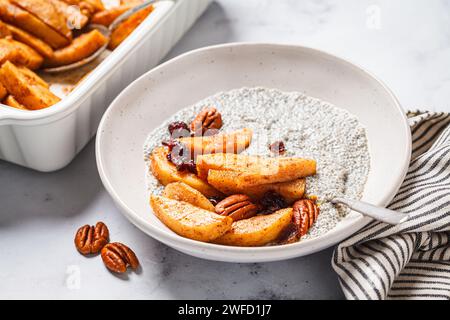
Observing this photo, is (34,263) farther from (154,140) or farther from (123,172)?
(154,140)

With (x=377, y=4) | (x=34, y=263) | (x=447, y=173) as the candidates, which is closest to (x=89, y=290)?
(x=34, y=263)

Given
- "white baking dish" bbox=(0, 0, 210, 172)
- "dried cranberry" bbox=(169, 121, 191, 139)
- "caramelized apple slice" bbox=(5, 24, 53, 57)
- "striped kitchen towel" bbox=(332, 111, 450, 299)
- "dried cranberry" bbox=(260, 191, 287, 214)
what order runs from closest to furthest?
"striped kitchen towel" bbox=(332, 111, 450, 299) < "dried cranberry" bbox=(260, 191, 287, 214) < "white baking dish" bbox=(0, 0, 210, 172) < "dried cranberry" bbox=(169, 121, 191, 139) < "caramelized apple slice" bbox=(5, 24, 53, 57)

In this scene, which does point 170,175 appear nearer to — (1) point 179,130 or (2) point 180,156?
(2) point 180,156

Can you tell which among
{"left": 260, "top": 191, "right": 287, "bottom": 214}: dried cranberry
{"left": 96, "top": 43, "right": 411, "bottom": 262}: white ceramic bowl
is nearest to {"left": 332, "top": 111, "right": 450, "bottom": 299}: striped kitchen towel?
{"left": 96, "top": 43, "right": 411, "bottom": 262}: white ceramic bowl

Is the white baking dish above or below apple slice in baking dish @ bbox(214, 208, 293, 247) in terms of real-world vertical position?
below

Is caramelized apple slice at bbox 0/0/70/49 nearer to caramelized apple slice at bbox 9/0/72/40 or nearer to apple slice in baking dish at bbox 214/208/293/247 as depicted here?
caramelized apple slice at bbox 9/0/72/40

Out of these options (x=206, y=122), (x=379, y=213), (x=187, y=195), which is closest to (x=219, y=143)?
(x=206, y=122)
